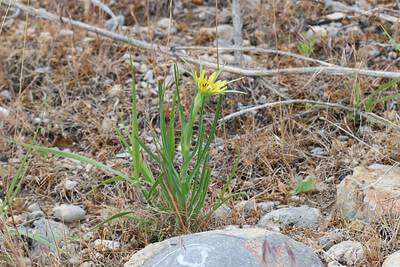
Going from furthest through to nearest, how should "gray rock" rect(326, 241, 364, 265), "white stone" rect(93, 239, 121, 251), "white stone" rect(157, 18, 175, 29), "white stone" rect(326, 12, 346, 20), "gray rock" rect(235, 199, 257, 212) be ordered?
"white stone" rect(157, 18, 175, 29) → "white stone" rect(326, 12, 346, 20) → "gray rock" rect(235, 199, 257, 212) → "white stone" rect(93, 239, 121, 251) → "gray rock" rect(326, 241, 364, 265)

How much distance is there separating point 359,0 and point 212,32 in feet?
3.68

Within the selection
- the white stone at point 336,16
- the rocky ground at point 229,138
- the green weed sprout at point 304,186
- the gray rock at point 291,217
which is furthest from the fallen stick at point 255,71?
the white stone at point 336,16

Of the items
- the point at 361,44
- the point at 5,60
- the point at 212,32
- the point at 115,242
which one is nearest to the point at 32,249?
the point at 115,242

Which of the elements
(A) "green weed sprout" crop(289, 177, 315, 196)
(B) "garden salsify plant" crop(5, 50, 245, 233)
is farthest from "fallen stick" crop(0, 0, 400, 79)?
(A) "green weed sprout" crop(289, 177, 315, 196)

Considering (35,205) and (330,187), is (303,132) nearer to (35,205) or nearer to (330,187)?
(330,187)

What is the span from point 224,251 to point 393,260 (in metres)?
0.56

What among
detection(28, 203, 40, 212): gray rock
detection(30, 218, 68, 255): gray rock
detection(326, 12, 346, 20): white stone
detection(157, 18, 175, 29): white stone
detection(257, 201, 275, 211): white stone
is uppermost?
detection(326, 12, 346, 20): white stone

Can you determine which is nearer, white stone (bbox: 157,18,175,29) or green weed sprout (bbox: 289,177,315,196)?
green weed sprout (bbox: 289,177,315,196)

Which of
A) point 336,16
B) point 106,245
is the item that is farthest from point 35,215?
point 336,16

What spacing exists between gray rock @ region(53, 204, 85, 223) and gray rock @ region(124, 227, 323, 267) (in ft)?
2.12

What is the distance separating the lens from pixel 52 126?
2.85 m

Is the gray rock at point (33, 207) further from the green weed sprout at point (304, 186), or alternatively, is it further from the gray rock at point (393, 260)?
the gray rock at point (393, 260)

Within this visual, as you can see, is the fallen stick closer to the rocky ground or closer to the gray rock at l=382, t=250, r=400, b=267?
the rocky ground

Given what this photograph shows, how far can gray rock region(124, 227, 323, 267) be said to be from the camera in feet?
4.68
